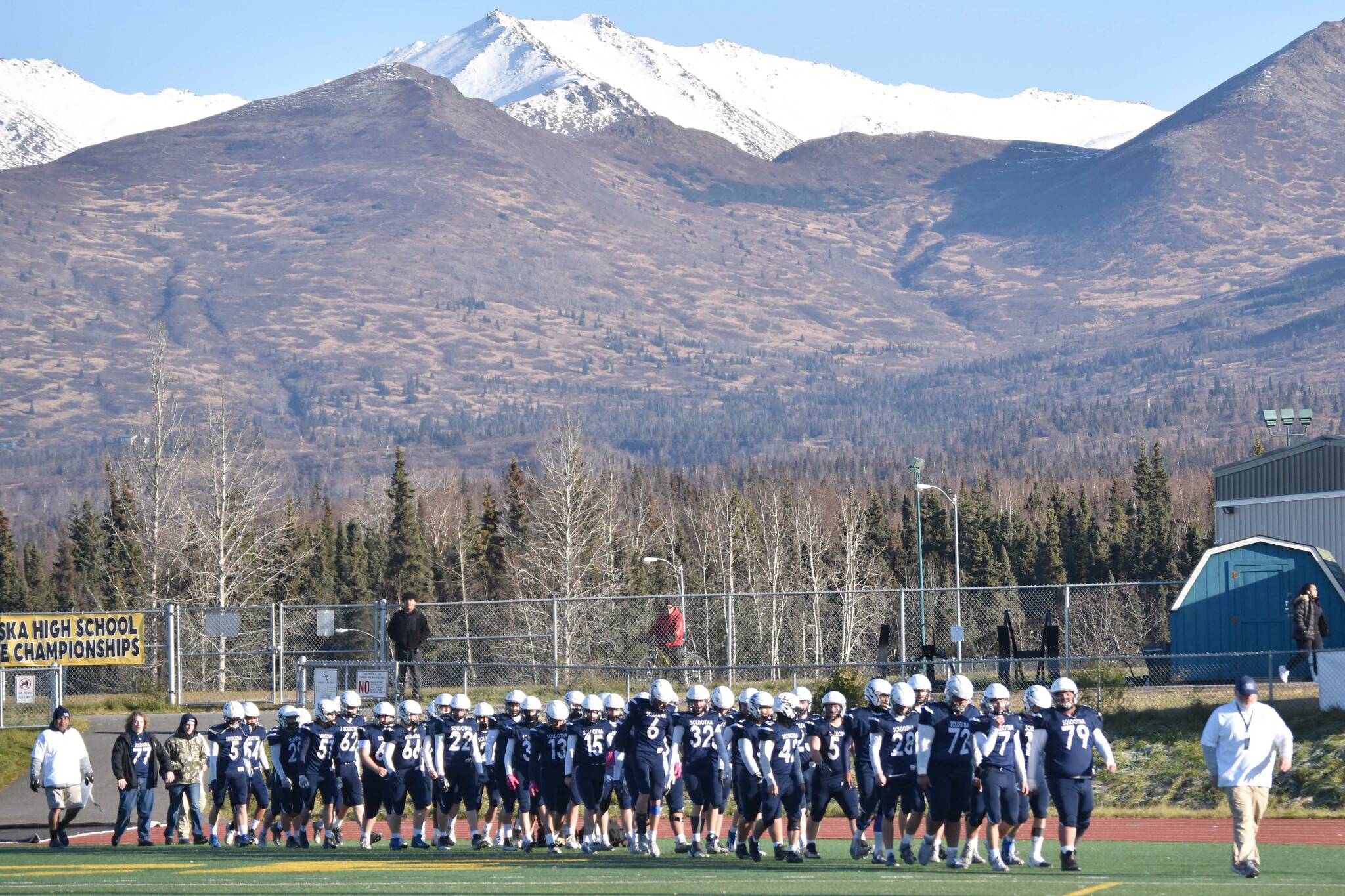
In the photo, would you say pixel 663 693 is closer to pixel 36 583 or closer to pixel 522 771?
pixel 522 771

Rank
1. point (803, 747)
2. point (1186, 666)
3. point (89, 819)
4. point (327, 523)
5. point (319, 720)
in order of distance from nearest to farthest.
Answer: point (803, 747)
point (319, 720)
point (89, 819)
point (1186, 666)
point (327, 523)

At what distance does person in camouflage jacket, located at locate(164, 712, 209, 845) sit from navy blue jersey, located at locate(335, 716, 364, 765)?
8.40 ft

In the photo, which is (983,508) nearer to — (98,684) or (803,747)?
(98,684)

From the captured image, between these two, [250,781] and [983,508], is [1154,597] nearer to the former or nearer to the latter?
[983,508]

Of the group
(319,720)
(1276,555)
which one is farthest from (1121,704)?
(319,720)

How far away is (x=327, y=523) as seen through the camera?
10238cm

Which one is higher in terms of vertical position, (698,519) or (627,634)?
(698,519)

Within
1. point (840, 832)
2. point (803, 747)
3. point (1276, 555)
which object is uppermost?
point (1276, 555)

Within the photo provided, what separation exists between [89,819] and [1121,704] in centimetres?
1690

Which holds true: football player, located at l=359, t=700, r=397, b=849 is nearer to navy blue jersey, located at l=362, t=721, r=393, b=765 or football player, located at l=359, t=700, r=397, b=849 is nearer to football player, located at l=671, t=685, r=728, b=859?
navy blue jersey, located at l=362, t=721, r=393, b=765

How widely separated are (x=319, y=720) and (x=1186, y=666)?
18169 mm

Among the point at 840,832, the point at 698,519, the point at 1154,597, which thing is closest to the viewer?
the point at 840,832

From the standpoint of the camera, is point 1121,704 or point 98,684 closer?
point 1121,704

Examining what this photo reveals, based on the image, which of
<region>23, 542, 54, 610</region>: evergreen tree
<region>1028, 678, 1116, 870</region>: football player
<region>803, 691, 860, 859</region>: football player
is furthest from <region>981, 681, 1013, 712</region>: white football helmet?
<region>23, 542, 54, 610</region>: evergreen tree
